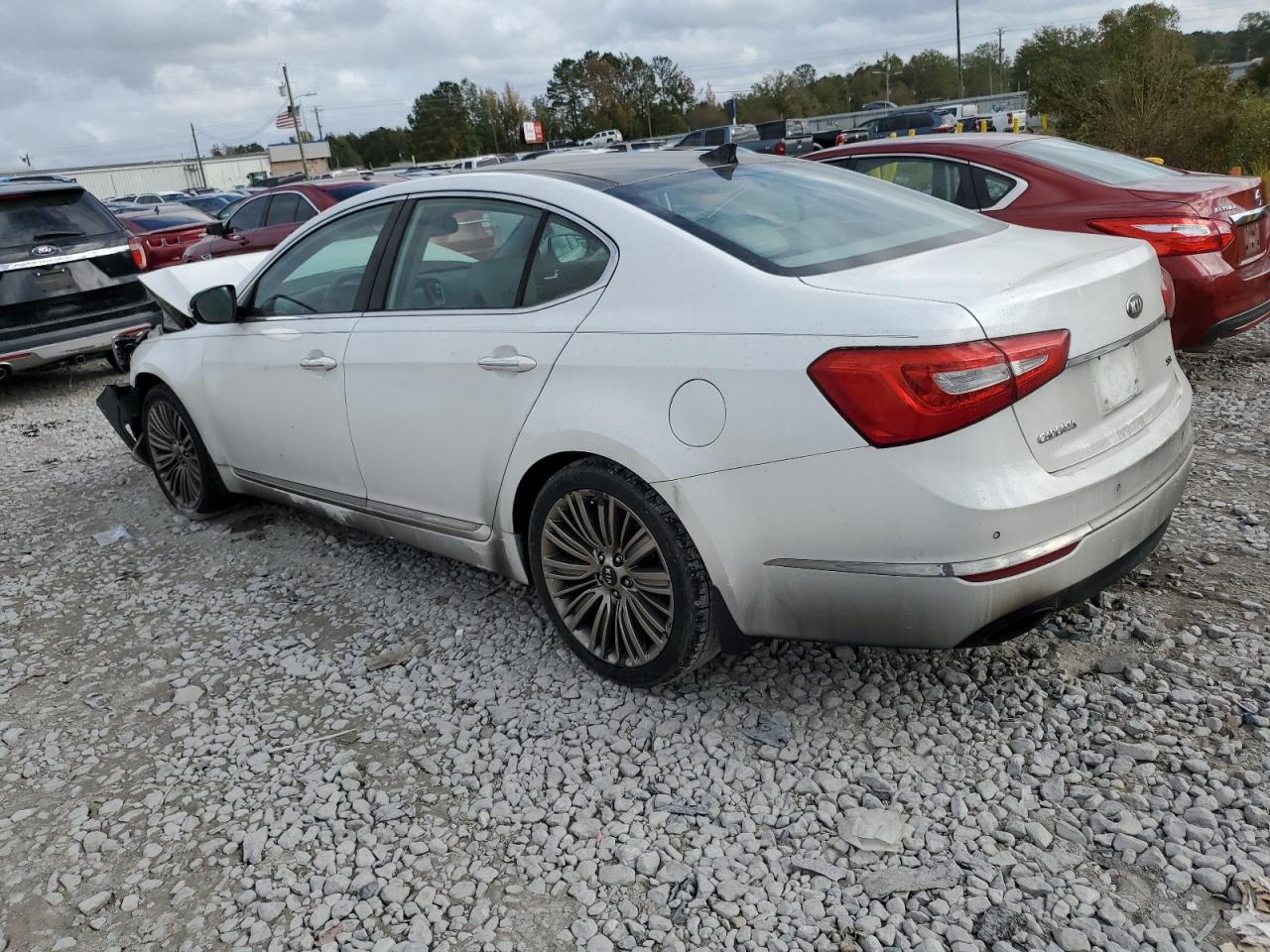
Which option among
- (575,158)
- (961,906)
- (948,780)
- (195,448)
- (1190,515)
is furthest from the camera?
(195,448)

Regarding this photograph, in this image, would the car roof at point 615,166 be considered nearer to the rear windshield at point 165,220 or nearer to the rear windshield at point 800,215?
the rear windshield at point 800,215

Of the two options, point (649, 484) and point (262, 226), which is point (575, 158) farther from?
point (262, 226)

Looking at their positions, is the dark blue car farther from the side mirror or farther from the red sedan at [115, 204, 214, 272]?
the side mirror

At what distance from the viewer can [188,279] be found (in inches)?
213

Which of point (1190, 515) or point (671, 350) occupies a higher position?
point (671, 350)

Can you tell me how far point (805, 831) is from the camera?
258 cm

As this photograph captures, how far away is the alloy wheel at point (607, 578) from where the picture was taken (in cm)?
299

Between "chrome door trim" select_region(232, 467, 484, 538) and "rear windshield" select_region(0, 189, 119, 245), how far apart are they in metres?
4.91

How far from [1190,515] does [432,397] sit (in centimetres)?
307

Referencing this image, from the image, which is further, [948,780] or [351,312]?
[351,312]

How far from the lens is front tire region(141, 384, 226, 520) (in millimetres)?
5027

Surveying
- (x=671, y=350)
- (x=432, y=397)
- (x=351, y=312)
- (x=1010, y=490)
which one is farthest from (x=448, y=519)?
(x=1010, y=490)

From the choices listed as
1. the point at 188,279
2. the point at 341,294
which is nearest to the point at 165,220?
the point at 188,279

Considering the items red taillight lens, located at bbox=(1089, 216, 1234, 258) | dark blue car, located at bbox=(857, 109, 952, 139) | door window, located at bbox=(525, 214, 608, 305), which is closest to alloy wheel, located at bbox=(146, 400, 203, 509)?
door window, located at bbox=(525, 214, 608, 305)
